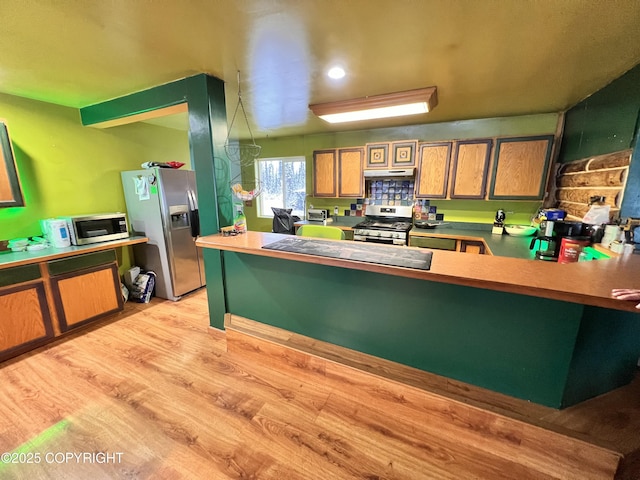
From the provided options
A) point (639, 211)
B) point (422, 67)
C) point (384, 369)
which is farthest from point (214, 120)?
point (639, 211)

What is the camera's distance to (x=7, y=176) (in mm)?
2352

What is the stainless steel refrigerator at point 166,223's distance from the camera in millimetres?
2998

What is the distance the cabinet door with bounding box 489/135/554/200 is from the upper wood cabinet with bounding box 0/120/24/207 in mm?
5109

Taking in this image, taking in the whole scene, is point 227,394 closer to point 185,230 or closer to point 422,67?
point 185,230

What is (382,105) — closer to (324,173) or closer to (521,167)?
(324,173)

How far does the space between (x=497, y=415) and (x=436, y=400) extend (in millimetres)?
313

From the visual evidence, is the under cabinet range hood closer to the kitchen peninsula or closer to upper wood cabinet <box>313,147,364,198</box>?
upper wood cabinet <box>313,147,364,198</box>

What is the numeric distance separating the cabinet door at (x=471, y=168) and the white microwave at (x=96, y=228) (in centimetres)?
426

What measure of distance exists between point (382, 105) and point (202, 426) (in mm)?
2857

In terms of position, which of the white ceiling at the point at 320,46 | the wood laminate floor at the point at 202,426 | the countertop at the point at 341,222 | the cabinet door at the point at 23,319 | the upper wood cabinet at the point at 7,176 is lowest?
the wood laminate floor at the point at 202,426

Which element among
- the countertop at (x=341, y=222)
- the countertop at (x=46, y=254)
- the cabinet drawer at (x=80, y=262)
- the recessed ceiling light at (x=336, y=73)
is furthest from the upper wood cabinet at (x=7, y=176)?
the countertop at (x=341, y=222)

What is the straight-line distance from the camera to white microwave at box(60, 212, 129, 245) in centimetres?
264

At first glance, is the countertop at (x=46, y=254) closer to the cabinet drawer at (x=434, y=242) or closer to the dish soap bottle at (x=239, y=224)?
the dish soap bottle at (x=239, y=224)

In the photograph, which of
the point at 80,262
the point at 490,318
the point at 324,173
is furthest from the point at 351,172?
the point at 80,262
